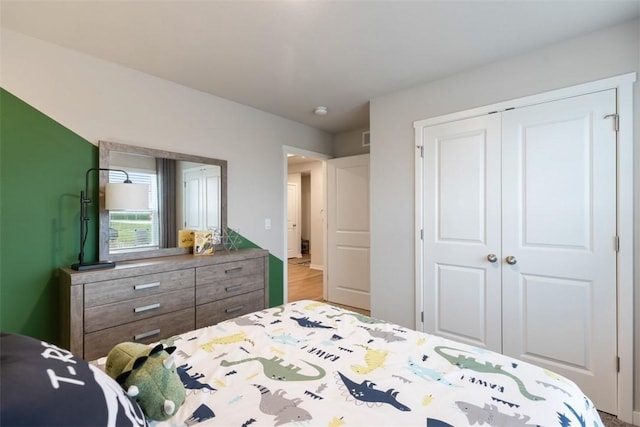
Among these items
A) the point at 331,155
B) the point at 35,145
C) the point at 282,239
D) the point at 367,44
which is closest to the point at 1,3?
the point at 35,145

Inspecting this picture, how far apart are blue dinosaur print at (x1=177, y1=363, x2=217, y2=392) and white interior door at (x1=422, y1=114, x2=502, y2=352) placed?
220 centimetres

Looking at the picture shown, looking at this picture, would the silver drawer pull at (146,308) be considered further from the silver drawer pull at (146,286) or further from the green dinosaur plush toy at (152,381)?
the green dinosaur plush toy at (152,381)

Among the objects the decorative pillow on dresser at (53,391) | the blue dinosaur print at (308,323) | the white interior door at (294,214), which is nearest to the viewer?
the decorative pillow on dresser at (53,391)

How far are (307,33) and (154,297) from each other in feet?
7.04

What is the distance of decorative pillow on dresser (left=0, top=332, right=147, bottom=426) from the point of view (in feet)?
1.63

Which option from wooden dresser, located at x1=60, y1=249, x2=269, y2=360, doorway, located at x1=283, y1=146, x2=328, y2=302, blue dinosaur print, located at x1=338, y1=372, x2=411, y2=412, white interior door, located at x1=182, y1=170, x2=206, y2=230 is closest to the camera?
blue dinosaur print, located at x1=338, y1=372, x2=411, y2=412

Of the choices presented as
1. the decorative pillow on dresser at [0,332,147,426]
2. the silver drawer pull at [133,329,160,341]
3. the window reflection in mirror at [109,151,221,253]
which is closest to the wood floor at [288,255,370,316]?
the window reflection in mirror at [109,151,221,253]

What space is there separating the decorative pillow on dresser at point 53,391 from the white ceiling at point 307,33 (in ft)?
6.04

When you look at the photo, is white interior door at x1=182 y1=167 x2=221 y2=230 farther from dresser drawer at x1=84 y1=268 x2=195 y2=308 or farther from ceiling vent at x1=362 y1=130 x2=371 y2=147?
ceiling vent at x1=362 y1=130 x2=371 y2=147

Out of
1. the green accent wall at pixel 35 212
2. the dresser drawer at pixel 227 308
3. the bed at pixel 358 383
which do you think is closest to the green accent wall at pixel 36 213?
the green accent wall at pixel 35 212

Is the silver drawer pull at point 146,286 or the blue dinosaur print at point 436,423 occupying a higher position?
the silver drawer pull at point 146,286

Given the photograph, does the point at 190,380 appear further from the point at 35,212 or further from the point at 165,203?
the point at 165,203

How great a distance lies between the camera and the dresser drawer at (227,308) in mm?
2484

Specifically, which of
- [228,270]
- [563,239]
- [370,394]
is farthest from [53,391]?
[563,239]
